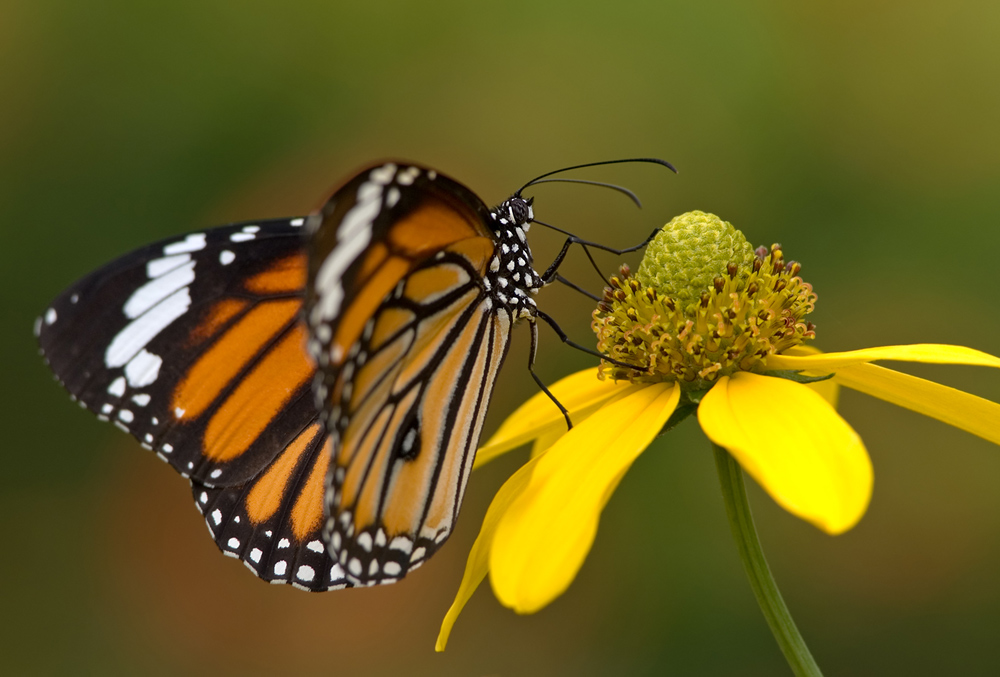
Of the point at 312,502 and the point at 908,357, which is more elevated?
the point at 908,357

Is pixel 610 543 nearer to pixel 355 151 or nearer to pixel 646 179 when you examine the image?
pixel 646 179

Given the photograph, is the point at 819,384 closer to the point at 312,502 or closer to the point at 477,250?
the point at 477,250

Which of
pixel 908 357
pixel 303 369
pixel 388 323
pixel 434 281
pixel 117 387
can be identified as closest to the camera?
pixel 908 357

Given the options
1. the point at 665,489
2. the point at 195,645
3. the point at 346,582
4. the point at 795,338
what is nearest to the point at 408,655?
the point at 195,645

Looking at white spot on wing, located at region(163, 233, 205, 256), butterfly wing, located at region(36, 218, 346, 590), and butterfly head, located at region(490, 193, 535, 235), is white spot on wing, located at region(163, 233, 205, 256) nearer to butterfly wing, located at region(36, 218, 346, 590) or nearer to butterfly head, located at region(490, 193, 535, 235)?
butterfly wing, located at region(36, 218, 346, 590)

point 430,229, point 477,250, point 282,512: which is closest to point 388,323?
point 430,229

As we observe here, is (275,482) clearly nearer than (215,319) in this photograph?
No

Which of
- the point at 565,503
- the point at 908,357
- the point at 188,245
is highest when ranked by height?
the point at 188,245

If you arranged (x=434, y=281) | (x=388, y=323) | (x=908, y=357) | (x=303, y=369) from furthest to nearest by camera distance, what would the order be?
(x=303, y=369), (x=434, y=281), (x=388, y=323), (x=908, y=357)

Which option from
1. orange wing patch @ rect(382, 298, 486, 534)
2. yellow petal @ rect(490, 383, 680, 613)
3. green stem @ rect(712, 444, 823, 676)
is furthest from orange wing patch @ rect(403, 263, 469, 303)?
green stem @ rect(712, 444, 823, 676)
